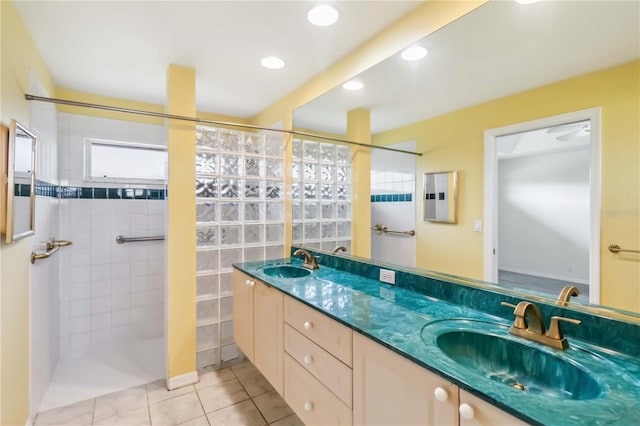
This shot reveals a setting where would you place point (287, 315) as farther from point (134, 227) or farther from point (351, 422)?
point (134, 227)

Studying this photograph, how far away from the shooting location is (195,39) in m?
1.78

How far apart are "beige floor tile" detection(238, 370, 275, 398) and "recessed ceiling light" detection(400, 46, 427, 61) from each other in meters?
2.26

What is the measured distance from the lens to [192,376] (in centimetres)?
217

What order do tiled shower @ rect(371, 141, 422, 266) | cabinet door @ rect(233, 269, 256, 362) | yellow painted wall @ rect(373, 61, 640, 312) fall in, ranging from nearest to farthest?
1. yellow painted wall @ rect(373, 61, 640, 312)
2. tiled shower @ rect(371, 141, 422, 266)
3. cabinet door @ rect(233, 269, 256, 362)

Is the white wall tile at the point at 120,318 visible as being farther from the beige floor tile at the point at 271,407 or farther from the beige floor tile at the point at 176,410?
the beige floor tile at the point at 271,407

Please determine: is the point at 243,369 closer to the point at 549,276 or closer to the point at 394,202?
the point at 394,202

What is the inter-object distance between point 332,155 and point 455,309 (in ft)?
4.50

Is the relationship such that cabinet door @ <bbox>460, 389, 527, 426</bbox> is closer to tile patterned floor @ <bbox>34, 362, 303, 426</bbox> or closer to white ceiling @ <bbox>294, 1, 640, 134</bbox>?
white ceiling @ <bbox>294, 1, 640, 134</bbox>

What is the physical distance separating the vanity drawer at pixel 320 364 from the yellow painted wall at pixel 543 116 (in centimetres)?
69

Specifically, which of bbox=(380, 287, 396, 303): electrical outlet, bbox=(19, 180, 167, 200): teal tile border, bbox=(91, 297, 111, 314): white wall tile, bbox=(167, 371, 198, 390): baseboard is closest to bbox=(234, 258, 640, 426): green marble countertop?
bbox=(380, 287, 396, 303): electrical outlet

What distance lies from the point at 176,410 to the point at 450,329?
179 cm

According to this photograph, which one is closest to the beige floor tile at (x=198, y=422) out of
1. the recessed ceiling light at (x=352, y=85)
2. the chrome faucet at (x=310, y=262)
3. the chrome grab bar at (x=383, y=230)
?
the chrome faucet at (x=310, y=262)

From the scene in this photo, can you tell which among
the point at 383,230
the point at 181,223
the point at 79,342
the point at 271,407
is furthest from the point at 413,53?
the point at 79,342

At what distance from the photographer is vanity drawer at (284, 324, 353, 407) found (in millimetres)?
1159
